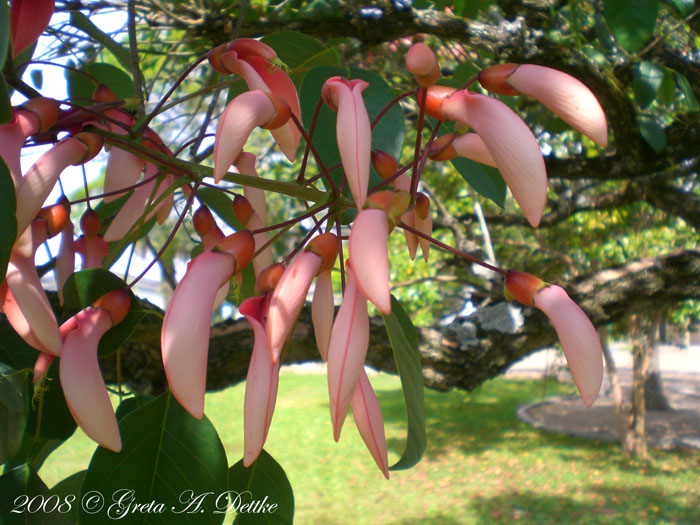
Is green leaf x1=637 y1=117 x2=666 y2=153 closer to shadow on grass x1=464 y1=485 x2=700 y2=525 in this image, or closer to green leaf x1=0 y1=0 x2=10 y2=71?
green leaf x1=0 y1=0 x2=10 y2=71

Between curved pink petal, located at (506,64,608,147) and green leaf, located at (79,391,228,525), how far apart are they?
295 mm

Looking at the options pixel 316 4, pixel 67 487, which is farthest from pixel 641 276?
pixel 67 487

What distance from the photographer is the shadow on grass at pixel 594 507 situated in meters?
3.28

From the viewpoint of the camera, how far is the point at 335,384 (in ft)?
0.92

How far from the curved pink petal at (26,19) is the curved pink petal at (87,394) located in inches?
7.6

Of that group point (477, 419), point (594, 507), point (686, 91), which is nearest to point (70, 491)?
point (686, 91)

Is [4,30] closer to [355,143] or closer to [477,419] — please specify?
[355,143]

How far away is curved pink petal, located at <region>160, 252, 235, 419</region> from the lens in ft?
0.89

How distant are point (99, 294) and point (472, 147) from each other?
0.26 m

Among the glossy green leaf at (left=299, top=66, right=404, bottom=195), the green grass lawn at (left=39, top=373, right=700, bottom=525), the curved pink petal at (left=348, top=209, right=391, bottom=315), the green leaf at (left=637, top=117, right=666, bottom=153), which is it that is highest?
the glossy green leaf at (left=299, top=66, right=404, bottom=195)

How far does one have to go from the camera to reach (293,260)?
35cm

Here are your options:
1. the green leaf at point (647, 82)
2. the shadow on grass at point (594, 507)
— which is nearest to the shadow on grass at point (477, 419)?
the shadow on grass at point (594, 507)

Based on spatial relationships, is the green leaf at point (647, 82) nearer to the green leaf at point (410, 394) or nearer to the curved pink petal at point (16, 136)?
the green leaf at point (410, 394)

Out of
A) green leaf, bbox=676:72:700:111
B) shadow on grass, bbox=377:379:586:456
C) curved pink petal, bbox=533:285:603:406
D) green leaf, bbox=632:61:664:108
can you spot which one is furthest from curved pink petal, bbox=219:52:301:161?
shadow on grass, bbox=377:379:586:456
